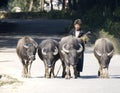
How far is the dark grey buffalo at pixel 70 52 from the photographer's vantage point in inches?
734

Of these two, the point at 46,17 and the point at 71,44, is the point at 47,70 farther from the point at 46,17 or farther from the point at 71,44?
the point at 46,17

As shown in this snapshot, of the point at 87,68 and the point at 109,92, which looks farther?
the point at 87,68

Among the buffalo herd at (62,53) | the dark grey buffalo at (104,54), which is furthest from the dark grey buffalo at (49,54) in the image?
the dark grey buffalo at (104,54)

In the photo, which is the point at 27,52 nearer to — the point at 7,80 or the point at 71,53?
the point at 7,80

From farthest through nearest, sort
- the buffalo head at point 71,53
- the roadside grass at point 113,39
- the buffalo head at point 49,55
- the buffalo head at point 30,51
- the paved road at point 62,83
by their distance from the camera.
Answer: the roadside grass at point 113,39 < the buffalo head at point 30,51 < the buffalo head at point 49,55 < the buffalo head at point 71,53 < the paved road at point 62,83

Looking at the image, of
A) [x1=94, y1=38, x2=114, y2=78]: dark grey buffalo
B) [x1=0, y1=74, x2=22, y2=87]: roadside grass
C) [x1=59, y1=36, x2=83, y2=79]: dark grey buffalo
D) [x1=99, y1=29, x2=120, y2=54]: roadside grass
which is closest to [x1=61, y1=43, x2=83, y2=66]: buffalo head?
[x1=59, y1=36, x2=83, y2=79]: dark grey buffalo

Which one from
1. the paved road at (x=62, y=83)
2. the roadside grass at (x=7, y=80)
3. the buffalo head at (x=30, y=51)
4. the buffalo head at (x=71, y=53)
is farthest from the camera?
the buffalo head at (x=30, y=51)

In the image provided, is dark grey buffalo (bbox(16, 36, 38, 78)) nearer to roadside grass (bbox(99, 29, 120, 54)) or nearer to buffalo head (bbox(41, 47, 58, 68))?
buffalo head (bbox(41, 47, 58, 68))

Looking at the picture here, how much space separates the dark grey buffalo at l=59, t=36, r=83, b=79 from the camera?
18.7 metres

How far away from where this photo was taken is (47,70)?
19047 mm

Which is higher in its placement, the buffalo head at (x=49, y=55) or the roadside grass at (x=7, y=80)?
the buffalo head at (x=49, y=55)

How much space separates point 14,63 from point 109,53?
21.7 ft

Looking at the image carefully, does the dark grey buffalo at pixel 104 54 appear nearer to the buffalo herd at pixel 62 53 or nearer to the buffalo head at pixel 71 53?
the buffalo herd at pixel 62 53

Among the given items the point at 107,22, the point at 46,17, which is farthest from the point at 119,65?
the point at 46,17
